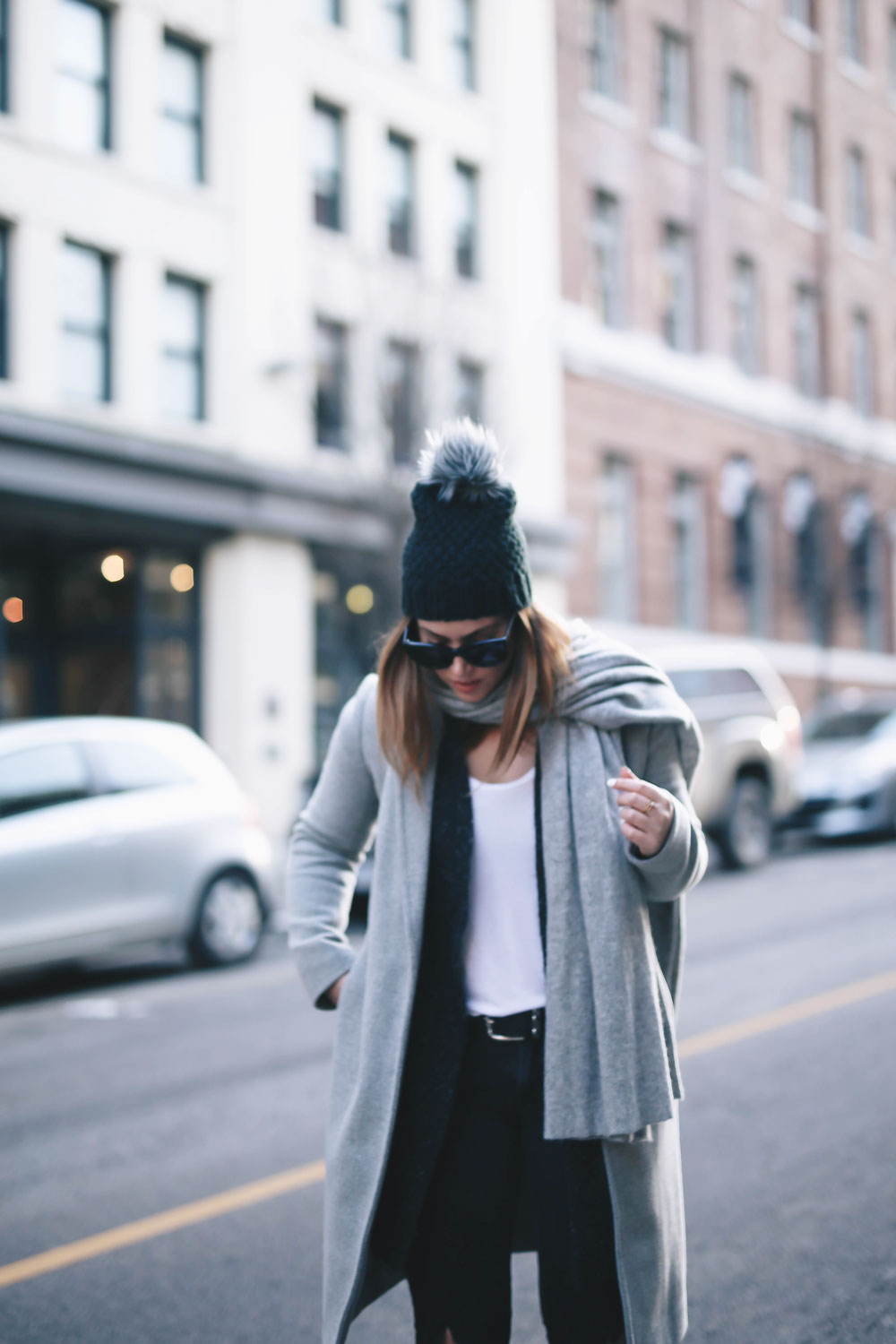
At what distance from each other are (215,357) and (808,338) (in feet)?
52.9

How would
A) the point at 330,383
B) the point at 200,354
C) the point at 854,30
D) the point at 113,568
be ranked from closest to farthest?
the point at 113,568 < the point at 200,354 < the point at 330,383 < the point at 854,30

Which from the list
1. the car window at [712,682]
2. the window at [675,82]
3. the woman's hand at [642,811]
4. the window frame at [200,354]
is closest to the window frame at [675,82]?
the window at [675,82]

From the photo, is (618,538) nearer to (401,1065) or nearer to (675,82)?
(675,82)

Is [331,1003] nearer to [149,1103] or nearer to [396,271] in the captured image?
[149,1103]

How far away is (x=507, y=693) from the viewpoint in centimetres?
246

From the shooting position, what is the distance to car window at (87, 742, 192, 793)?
9.07 metres

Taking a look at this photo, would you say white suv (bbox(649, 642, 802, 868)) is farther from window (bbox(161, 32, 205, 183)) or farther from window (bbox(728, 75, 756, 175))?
window (bbox(728, 75, 756, 175))

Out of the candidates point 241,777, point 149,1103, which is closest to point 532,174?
point 241,777

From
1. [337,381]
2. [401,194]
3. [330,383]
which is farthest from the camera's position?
[401,194]

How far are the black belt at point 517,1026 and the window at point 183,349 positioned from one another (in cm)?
1614

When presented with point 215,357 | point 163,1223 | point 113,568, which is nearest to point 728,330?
point 215,357

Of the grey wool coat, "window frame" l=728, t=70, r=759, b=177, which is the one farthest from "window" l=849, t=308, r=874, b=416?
the grey wool coat

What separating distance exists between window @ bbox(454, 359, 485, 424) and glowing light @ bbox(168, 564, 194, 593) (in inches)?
189

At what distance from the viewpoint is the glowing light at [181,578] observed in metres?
17.9
